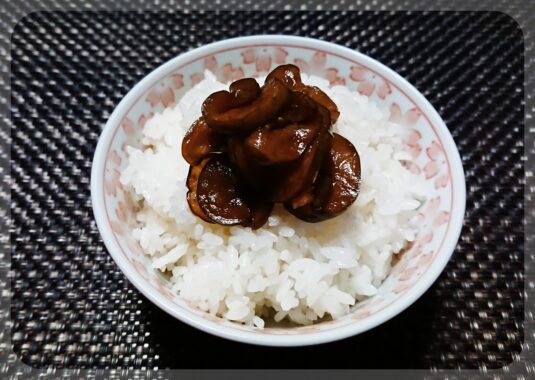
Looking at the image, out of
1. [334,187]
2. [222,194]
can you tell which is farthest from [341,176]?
[222,194]

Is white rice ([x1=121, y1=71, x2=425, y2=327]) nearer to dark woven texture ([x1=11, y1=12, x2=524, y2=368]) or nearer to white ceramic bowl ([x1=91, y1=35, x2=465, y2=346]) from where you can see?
white ceramic bowl ([x1=91, y1=35, x2=465, y2=346])

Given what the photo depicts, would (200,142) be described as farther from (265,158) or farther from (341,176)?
(341,176)

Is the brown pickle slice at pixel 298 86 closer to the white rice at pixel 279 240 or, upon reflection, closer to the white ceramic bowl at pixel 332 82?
the white rice at pixel 279 240

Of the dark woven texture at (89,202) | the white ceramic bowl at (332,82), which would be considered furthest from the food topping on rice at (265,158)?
the dark woven texture at (89,202)

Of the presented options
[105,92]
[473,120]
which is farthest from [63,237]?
[473,120]

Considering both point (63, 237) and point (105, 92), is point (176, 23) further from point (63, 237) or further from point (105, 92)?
point (63, 237)
